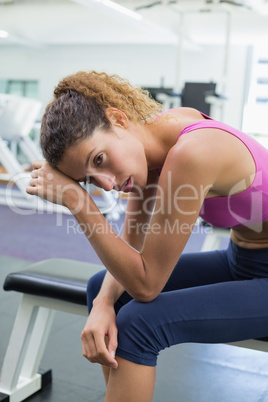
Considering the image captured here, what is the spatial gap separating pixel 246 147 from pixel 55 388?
104 cm

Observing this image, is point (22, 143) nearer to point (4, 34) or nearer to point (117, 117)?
point (4, 34)

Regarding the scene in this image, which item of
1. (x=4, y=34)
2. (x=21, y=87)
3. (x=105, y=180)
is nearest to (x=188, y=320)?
(x=105, y=180)

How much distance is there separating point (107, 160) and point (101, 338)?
14.0 inches

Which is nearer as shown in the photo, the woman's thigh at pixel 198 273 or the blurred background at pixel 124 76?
the woman's thigh at pixel 198 273

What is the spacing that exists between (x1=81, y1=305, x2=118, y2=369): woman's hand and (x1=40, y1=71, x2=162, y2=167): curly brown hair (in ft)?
1.10

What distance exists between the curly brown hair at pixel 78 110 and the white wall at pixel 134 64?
5.94 m

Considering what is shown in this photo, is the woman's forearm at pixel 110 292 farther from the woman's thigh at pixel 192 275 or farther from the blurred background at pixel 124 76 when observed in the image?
the blurred background at pixel 124 76

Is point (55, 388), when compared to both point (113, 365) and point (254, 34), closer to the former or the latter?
point (113, 365)

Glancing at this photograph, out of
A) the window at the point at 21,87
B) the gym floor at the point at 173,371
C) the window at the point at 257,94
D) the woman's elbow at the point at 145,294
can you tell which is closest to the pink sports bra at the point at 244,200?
the woman's elbow at the point at 145,294

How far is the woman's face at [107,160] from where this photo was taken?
92 centimetres

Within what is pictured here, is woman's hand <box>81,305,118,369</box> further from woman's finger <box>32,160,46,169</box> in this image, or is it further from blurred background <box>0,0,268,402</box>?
blurred background <box>0,0,268,402</box>

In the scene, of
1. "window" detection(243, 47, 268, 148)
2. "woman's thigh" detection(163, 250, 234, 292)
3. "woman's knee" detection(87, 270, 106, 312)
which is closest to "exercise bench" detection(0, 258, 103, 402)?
"woman's knee" detection(87, 270, 106, 312)

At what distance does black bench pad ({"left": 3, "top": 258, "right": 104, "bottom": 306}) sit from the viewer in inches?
51.4

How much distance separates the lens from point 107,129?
3.04 feet
